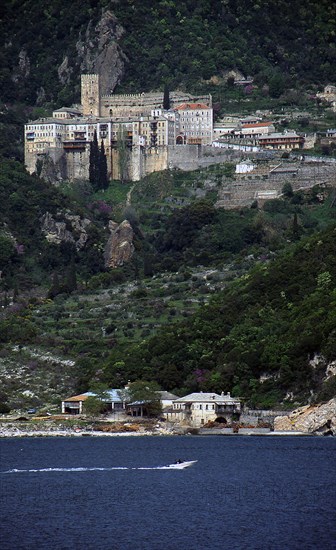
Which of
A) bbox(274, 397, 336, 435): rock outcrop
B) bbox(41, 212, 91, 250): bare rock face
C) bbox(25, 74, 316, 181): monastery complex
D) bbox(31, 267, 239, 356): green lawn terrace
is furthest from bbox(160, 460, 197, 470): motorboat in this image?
bbox(25, 74, 316, 181): monastery complex

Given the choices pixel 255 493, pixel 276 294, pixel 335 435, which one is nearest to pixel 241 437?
pixel 335 435

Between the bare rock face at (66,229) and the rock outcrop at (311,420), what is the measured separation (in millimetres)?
63238

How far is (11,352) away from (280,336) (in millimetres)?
21995

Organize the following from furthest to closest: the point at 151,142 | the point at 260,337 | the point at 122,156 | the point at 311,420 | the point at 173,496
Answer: the point at 122,156 → the point at 151,142 → the point at 260,337 → the point at 311,420 → the point at 173,496

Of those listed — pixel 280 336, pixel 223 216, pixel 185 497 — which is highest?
pixel 223 216

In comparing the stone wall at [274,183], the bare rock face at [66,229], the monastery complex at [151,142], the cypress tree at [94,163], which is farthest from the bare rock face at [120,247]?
the monastery complex at [151,142]

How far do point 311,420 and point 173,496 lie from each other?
96.3 feet

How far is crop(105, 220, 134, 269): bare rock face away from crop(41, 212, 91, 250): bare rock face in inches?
144

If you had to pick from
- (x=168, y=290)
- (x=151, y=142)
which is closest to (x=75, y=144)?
(x=151, y=142)

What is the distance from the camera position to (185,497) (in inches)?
3676

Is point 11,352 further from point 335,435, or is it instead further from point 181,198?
point 181,198

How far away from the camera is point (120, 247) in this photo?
180875mm

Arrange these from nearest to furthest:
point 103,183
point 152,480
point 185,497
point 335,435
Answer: point 185,497, point 152,480, point 335,435, point 103,183

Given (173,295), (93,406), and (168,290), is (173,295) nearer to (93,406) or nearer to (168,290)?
(168,290)
